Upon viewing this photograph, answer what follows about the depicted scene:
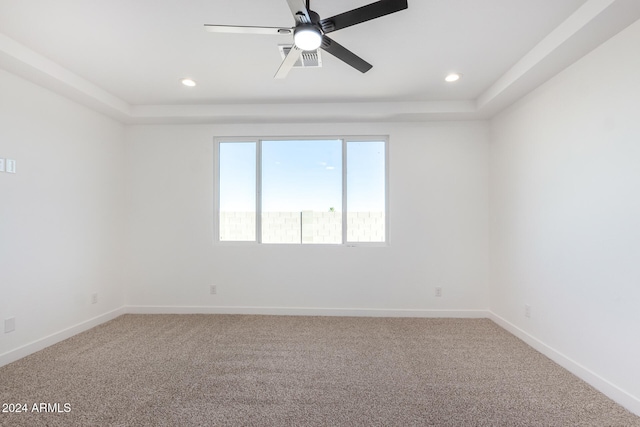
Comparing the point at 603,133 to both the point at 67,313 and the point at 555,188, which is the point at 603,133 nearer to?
the point at 555,188

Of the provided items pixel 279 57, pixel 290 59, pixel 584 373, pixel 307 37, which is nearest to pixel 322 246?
pixel 279 57

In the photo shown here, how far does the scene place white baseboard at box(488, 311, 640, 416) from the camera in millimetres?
1795

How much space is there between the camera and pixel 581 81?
215 cm

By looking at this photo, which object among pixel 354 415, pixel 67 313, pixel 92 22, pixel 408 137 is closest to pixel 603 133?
pixel 408 137

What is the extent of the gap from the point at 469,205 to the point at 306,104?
2.37m

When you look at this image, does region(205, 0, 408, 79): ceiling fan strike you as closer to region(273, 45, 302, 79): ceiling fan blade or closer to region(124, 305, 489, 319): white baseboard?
region(273, 45, 302, 79): ceiling fan blade

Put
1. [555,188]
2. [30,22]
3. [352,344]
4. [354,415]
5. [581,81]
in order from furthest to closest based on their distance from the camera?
[352,344], [555,188], [581,81], [30,22], [354,415]

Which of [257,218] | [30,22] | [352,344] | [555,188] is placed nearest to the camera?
[30,22]

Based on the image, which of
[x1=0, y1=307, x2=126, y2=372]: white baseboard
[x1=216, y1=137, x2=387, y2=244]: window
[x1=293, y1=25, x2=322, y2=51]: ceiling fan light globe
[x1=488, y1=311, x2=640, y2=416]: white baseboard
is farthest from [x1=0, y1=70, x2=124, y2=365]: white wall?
[x1=488, y1=311, x2=640, y2=416]: white baseboard

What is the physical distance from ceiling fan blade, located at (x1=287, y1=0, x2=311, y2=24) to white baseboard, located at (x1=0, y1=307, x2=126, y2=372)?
3.41 meters

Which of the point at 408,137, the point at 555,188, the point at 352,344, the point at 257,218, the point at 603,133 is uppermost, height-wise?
the point at 408,137

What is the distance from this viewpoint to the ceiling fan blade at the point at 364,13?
141 centimetres

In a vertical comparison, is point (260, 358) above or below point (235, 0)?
below

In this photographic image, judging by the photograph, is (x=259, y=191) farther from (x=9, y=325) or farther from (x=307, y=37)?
(x=9, y=325)
